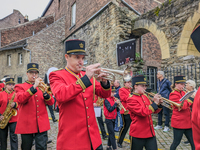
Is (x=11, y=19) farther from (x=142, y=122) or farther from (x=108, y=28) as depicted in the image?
(x=142, y=122)

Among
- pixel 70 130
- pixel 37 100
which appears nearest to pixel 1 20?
pixel 37 100

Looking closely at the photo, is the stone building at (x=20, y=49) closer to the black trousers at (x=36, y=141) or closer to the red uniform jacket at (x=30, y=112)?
the red uniform jacket at (x=30, y=112)

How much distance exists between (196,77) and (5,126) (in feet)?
22.9

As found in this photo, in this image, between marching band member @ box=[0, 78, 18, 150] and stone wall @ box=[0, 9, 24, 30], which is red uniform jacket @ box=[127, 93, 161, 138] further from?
stone wall @ box=[0, 9, 24, 30]

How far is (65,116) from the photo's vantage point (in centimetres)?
221

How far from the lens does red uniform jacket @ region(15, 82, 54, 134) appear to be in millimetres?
3547

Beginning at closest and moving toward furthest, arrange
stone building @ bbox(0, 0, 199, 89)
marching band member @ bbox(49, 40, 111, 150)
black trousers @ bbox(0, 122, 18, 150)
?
marching band member @ bbox(49, 40, 111, 150)
black trousers @ bbox(0, 122, 18, 150)
stone building @ bbox(0, 0, 199, 89)

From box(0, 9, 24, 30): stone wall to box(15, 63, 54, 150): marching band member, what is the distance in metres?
33.5

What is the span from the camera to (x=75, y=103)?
2.22 meters

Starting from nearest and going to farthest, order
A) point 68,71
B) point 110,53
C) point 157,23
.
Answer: point 68,71, point 157,23, point 110,53

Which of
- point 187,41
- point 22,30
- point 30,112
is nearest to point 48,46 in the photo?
point 22,30

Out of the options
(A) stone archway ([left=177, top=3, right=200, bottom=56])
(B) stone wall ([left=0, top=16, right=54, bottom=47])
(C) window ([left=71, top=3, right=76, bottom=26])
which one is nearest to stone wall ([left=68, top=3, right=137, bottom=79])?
(A) stone archway ([left=177, top=3, right=200, bottom=56])

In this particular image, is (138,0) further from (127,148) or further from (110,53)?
(127,148)

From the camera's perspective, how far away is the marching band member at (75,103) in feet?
6.64
